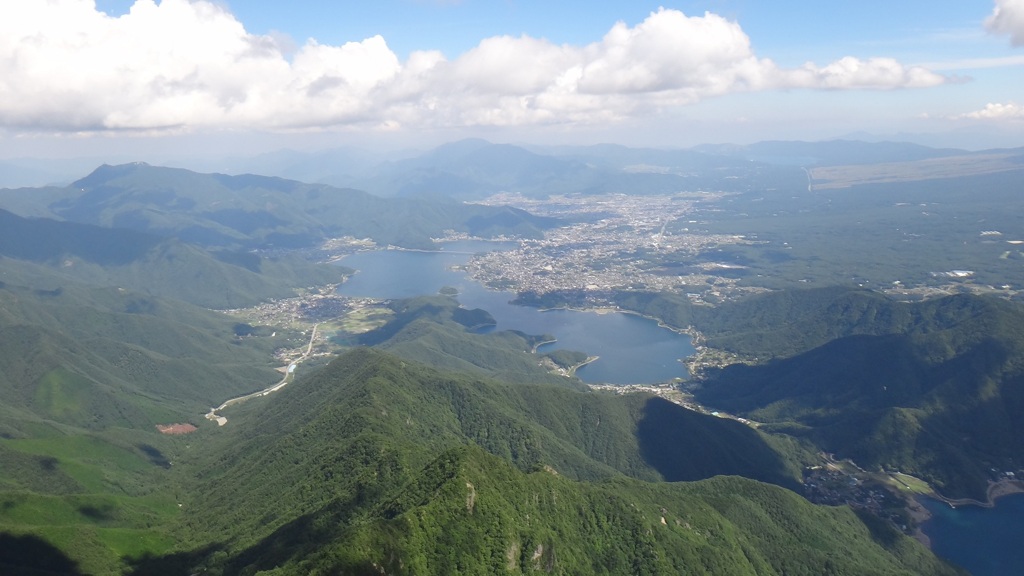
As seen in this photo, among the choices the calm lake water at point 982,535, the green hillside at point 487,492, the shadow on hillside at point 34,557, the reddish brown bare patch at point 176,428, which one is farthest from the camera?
the reddish brown bare patch at point 176,428

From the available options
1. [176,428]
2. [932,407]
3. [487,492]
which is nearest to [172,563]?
[487,492]

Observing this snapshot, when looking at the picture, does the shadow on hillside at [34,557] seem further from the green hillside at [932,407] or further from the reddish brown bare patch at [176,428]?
the green hillside at [932,407]

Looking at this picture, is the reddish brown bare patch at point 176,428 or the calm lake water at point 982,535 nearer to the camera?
the calm lake water at point 982,535

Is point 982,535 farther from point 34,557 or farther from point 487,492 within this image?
point 34,557

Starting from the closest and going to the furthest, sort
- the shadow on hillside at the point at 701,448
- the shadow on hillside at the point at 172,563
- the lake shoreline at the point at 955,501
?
the shadow on hillside at the point at 172,563, the lake shoreline at the point at 955,501, the shadow on hillside at the point at 701,448

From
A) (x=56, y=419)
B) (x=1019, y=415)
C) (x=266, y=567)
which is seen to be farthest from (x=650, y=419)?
(x=56, y=419)

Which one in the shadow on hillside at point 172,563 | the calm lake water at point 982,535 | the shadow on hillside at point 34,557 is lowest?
the calm lake water at point 982,535

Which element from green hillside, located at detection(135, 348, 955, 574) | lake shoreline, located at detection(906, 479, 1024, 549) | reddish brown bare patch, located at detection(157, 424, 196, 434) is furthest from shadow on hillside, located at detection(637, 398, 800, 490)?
reddish brown bare patch, located at detection(157, 424, 196, 434)

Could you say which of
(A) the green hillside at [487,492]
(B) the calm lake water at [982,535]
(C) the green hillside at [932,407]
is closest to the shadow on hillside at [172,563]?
(A) the green hillside at [487,492]
